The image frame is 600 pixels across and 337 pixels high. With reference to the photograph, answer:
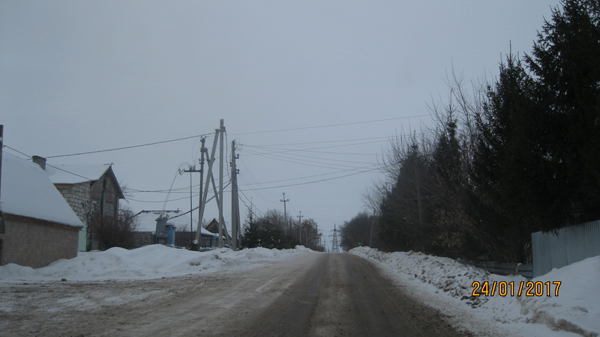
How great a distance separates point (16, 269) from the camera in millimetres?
17422

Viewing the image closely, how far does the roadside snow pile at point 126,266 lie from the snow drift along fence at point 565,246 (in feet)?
44.5

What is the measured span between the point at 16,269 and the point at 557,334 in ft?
59.4

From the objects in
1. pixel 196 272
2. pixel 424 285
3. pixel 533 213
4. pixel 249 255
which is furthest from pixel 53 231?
pixel 533 213

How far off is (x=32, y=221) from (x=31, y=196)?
7.33 feet

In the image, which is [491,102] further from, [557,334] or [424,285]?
[557,334]

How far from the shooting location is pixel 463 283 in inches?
490

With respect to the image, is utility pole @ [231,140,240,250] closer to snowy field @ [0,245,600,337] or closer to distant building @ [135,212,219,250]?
snowy field @ [0,245,600,337]
